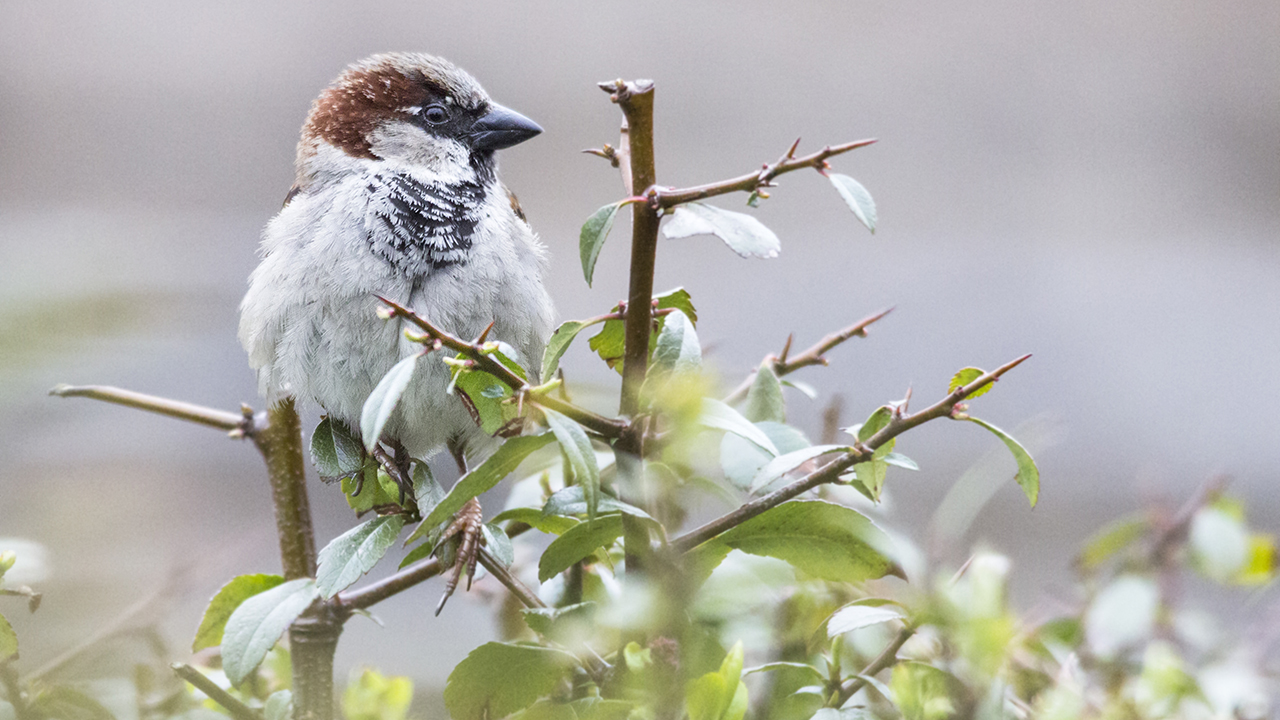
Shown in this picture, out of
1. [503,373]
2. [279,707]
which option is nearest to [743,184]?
[503,373]

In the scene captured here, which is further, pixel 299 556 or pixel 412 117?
pixel 412 117

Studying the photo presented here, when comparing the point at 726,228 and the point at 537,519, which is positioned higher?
the point at 726,228

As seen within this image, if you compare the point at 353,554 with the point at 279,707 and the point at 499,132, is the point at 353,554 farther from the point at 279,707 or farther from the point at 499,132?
the point at 499,132

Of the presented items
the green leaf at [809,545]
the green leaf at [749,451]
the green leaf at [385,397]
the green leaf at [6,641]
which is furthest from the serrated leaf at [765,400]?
the green leaf at [6,641]

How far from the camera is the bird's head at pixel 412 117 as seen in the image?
3.87ft

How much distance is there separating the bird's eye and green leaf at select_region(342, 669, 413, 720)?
0.79 m

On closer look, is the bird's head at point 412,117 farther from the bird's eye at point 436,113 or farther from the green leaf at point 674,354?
the green leaf at point 674,354

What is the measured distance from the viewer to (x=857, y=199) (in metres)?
0.54

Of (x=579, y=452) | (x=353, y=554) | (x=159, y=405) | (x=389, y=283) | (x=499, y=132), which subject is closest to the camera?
(x=579, y=452)

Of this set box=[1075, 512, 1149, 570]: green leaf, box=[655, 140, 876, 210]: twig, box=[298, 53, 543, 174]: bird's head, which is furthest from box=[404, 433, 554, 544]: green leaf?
box=[298, 53, 543, 174]: bird's head

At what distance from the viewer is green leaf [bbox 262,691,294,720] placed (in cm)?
59

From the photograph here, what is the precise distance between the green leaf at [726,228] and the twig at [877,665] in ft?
0.61

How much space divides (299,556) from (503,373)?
30 centimetres

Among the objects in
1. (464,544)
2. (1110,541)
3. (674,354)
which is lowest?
(1110,541)
